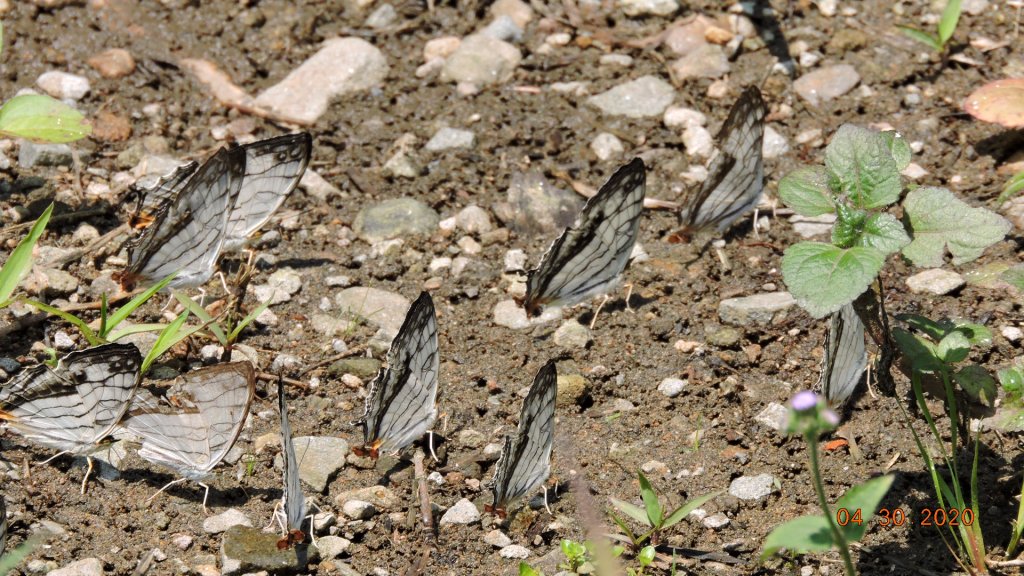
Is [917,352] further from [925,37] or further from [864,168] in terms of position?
[925,37]

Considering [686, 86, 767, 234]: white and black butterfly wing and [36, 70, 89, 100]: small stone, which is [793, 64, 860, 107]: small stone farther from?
[36, 70, 89, 100]: small stone

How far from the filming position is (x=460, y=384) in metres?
4.50

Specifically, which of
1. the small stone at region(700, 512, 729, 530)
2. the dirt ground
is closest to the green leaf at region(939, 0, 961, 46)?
the dirt ground

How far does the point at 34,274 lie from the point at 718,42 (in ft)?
14.5

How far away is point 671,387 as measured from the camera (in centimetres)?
439

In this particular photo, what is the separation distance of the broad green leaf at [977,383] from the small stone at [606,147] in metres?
2.85

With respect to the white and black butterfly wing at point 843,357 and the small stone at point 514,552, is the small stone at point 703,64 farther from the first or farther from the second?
the small stone at point 514,552

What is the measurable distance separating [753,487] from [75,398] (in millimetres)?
2679

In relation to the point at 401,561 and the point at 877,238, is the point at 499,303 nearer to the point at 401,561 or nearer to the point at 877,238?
the point at 401,561

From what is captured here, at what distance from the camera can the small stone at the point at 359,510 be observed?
379 centimetres

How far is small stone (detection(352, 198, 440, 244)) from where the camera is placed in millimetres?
5359

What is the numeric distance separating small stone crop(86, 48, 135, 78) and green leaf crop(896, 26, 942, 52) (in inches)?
197

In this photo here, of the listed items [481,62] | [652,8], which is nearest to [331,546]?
[481,62]

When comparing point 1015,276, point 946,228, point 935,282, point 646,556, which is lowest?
point 935,282
